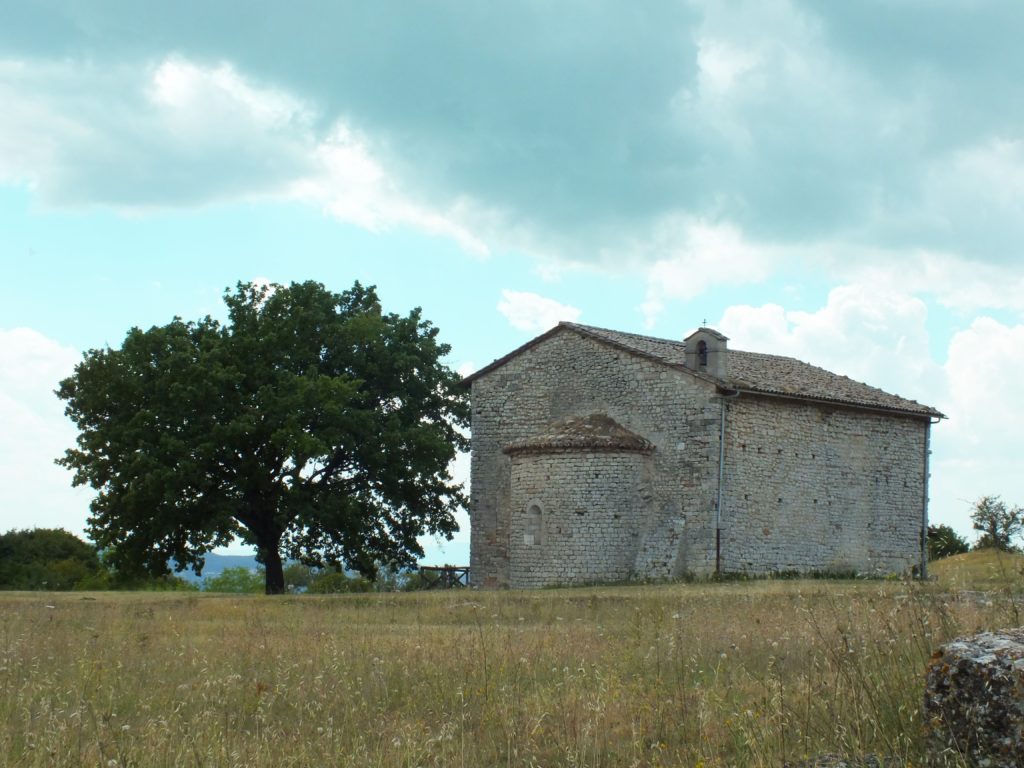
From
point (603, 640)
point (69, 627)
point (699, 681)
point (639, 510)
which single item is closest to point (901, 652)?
point (699, 681)

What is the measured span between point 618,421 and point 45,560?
28.6 meters

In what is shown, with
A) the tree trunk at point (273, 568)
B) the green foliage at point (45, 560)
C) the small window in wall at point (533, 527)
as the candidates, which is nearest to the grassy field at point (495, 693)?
the small window in wall at point (533, 527)

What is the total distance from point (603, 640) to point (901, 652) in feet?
17.0

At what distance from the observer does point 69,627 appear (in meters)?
15.4

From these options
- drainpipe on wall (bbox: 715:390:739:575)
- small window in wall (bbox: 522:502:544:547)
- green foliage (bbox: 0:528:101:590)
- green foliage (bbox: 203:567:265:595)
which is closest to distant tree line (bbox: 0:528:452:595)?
green foliage (bbox: 0:528:101:590)

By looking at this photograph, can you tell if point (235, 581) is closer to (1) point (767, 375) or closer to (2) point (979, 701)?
(1) point (767, 375)

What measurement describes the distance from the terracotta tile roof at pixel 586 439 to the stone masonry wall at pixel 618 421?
597 millimetres

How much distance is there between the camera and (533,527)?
1180 inches

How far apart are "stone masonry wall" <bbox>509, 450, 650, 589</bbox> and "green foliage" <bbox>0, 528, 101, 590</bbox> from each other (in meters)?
22.1

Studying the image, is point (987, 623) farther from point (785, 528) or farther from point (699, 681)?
point (785, 528)

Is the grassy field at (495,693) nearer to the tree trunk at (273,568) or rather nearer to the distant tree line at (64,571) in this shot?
the tree trunk at (273,568)

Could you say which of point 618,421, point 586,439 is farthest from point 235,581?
point 586,439

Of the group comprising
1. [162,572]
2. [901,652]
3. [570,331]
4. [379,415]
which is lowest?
[162,572]

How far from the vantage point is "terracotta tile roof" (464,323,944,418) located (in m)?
30.5
